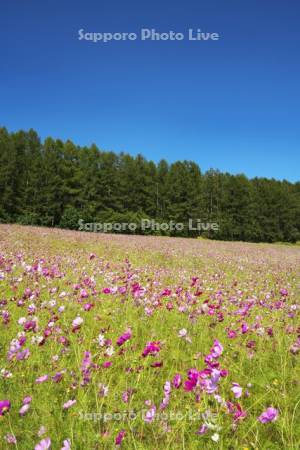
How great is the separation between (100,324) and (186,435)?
1.89m

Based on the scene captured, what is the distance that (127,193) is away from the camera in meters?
46.0

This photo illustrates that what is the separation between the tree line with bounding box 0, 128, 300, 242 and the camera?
37.4 metres

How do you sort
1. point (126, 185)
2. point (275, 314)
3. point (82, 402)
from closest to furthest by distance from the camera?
1. point (82, 402)
2. point (275, 314)
3. point (126, 185)

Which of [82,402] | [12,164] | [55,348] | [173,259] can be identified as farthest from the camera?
[12,164]

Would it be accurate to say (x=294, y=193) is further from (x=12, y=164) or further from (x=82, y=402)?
(x=82, y=402)

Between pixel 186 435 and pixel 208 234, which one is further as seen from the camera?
pixel 208 234

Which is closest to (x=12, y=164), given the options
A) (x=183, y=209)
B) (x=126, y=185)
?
(x=126, y=185)


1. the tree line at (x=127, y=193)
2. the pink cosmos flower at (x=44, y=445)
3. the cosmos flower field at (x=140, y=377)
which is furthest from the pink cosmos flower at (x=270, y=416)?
the tree line at (x=127, y=193)

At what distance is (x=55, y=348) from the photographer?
8.94 feet

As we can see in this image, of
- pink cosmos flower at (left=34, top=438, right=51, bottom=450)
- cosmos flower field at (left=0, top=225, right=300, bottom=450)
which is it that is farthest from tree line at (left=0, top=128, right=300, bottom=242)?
pink cosmos flower at (left=34, top=438, right=51, bottom=450)

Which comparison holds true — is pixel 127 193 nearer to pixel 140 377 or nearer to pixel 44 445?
pixel 140 377

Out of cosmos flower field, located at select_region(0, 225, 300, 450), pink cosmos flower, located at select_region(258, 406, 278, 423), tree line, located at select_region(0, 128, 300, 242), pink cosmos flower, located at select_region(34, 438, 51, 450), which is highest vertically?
tree line, located at select_region(0, 128, 300, 242)

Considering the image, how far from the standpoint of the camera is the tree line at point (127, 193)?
3744 cm

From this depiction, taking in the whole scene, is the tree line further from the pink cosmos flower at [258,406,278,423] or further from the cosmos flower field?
the pink cosmos flower at [258,406,278,423]
